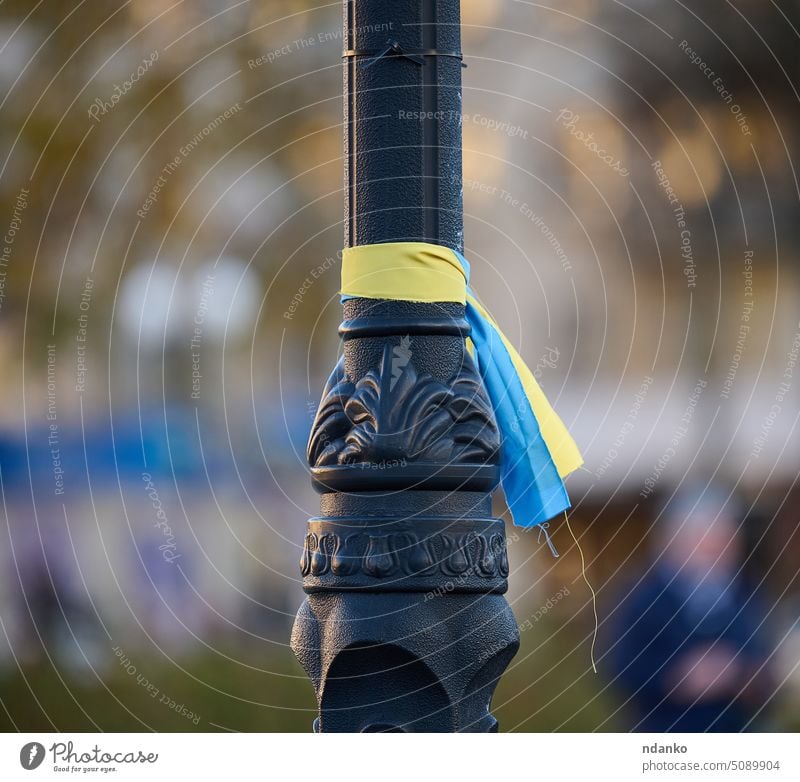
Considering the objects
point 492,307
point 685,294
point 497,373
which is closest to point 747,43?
point 685,294

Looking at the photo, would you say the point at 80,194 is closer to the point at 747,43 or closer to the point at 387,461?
the point at 747,43

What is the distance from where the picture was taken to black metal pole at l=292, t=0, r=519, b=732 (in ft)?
11.2

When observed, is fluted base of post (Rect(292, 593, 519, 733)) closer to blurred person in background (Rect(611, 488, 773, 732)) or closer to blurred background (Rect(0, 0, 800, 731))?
blurred person in background (Rect(611, 488, 773, 732))

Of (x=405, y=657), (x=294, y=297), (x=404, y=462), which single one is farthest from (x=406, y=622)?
(x=294, y=297)

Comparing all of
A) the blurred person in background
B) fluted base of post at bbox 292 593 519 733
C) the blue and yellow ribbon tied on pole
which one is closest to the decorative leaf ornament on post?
fluted base of post at bbox 292 593 519 733

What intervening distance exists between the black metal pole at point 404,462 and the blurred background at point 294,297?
11.2 feet

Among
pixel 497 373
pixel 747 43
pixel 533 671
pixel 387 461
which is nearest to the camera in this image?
pixel 387 461

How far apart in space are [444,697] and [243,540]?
4302 mm

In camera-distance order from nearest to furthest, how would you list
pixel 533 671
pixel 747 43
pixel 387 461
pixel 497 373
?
pixel 387 461 → pixel 497 373 → pixel 747 43 → pixel 533 671

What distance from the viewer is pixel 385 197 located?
352cm

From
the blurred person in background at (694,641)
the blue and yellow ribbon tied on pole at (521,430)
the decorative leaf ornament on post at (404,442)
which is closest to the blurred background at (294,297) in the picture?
the blurred person in background at (694,641)

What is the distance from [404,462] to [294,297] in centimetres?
421

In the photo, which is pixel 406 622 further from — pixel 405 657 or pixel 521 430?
pixel 521 430

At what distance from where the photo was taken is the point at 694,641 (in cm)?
595
